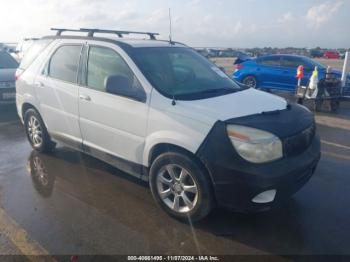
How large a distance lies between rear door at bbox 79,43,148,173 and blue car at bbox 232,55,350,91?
27.9 feet

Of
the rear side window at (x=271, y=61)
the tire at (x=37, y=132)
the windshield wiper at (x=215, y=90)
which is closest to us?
the windshield wiper at (x=215, y=90)

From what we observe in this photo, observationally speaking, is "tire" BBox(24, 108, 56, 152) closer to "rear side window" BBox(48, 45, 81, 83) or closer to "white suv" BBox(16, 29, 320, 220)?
"white suv" BBox(16, 29, 320, 220)

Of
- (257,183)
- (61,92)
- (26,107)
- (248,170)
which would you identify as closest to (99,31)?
(61,92)

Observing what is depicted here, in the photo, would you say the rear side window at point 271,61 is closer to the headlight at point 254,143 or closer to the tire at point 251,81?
the tire at point 251,81

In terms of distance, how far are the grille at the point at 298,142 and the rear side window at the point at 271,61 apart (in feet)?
28.4

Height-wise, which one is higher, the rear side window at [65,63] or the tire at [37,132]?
the rear side window at [65,63]

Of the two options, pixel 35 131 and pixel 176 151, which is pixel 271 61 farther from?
pixel 176 151

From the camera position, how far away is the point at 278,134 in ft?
10.1

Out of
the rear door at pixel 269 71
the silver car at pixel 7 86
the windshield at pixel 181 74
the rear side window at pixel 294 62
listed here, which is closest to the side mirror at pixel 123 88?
the windshield at pixel 181 74

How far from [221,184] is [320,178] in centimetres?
221

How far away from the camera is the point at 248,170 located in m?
2.96

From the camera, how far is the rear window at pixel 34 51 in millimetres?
5105

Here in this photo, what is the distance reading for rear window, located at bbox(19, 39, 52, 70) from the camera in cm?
511

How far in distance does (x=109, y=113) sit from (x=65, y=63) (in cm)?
132
